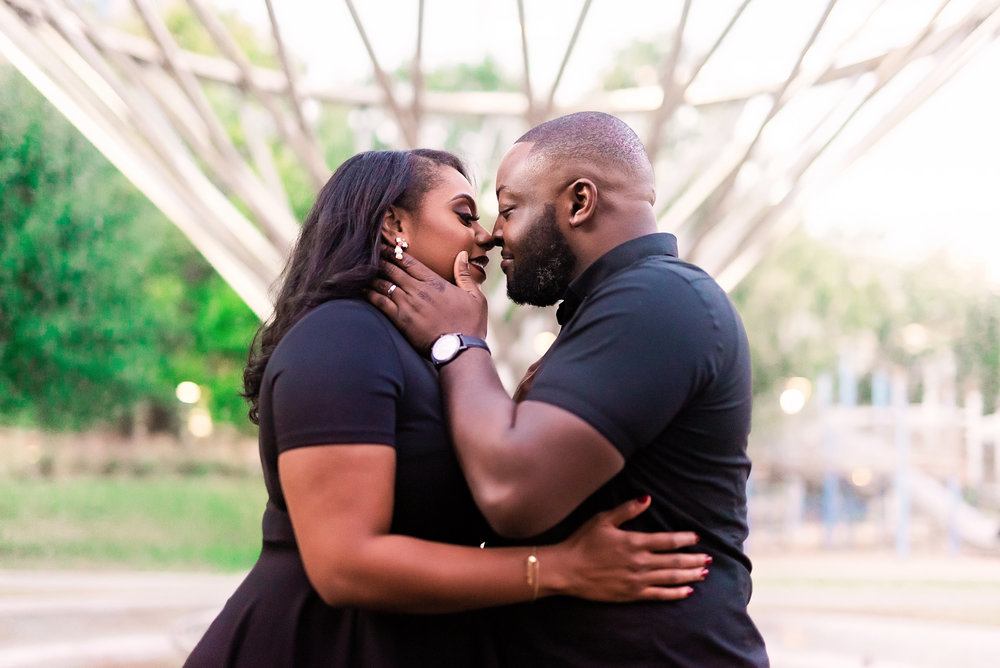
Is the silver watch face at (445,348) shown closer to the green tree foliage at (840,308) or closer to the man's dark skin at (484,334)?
the man's dark skin at (484,334)

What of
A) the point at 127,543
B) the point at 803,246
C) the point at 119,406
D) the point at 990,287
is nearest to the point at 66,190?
the point at 119,406

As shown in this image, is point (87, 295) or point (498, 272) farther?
point (87, 295)

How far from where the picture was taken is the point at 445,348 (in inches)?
89.9

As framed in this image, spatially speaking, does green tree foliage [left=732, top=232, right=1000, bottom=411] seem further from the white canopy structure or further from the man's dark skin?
the man's dark skin

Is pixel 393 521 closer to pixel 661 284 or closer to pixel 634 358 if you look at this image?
pixel 634 358

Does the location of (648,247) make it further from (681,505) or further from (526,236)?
(681,505)

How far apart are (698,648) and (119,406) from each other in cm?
1980

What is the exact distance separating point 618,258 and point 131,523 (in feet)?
60.0

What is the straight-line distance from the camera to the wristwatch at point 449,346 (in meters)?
2.27

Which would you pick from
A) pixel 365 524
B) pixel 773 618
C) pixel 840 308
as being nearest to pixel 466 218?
pixel 365 524

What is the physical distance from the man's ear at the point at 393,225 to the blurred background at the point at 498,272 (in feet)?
10.7

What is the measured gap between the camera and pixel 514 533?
2037 mm

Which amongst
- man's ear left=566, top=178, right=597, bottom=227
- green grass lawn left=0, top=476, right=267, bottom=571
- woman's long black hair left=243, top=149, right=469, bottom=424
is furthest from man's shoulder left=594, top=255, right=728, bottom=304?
green grass lawn left=0, top=476, right=267, bottom=571

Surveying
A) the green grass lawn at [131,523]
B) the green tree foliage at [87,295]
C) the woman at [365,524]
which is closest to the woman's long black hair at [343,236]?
the woman at [365,524]
